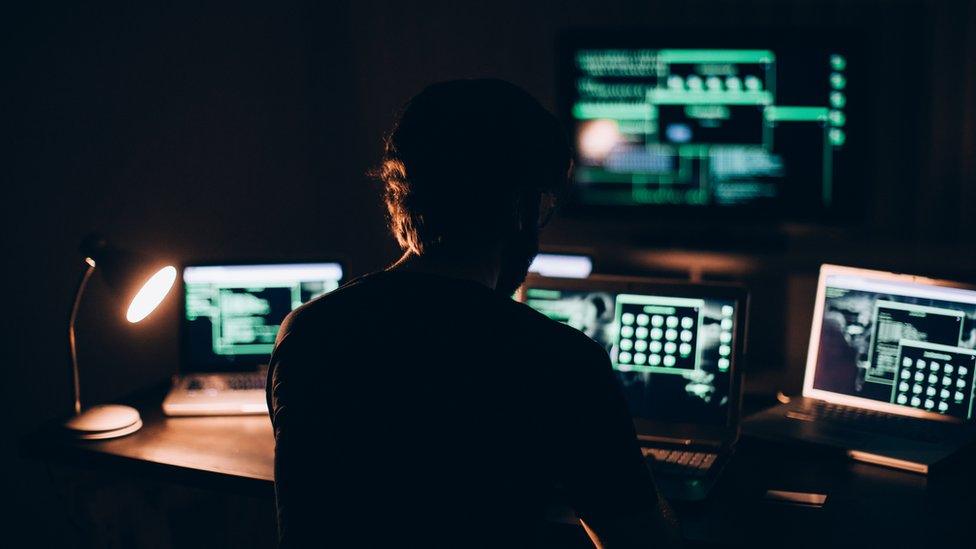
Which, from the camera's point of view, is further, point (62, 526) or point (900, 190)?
point (900, 190)

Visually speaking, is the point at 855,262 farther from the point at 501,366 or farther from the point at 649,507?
the point at 501,366

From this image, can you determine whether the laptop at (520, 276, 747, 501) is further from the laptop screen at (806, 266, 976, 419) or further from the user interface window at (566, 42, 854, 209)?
the user interface window at (566, 42, 854, 209)

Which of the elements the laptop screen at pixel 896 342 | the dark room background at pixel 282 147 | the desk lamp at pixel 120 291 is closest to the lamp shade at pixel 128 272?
the desk lamp at pixel 120 291

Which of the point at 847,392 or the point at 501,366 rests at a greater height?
the point at 501,366

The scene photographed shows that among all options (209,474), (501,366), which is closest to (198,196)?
(209,474)

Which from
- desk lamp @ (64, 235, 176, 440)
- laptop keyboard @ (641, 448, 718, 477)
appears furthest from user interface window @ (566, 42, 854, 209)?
desk lamp @ (64, 235, 176, 440)

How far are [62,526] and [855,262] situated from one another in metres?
1.96

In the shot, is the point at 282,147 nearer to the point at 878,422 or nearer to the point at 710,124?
the point at 710,124

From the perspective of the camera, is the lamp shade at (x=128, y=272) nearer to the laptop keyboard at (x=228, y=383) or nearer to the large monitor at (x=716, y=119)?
the laptop keyboard at (x=228, y=383)

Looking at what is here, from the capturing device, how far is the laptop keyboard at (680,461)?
5.39 feet

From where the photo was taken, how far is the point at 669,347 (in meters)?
1.87

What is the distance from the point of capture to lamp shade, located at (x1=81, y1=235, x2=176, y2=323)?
1870 millimetres

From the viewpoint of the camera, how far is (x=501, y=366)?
1003mm

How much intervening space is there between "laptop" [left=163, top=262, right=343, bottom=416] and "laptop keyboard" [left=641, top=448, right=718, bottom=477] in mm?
904
